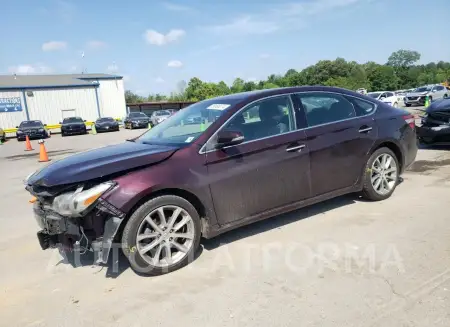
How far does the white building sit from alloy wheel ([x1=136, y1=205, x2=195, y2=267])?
131ft

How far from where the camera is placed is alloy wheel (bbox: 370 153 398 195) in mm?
4990

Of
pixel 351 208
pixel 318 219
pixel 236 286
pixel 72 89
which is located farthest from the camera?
pixel 72 89

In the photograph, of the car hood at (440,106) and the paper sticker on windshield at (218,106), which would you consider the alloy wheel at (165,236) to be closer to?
the paper sticker on windshield at (218,106)

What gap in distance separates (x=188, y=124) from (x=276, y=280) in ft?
7.06

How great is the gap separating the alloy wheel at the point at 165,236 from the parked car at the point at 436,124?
7.07 meters

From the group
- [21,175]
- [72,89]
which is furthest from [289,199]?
[72,89]

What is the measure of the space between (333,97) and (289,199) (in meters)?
1.57

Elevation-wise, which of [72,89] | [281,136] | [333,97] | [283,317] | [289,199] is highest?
[72,89]

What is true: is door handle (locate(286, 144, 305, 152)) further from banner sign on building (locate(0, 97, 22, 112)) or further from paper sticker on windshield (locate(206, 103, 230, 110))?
banner sign on building (locate(0, 97, 22, 112))

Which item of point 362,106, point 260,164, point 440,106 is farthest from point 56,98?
point 260,164

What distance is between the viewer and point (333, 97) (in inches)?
190

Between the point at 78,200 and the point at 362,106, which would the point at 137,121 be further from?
the point at 78,200

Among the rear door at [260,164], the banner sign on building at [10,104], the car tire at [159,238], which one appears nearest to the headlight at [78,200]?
the car tire at [159,238]

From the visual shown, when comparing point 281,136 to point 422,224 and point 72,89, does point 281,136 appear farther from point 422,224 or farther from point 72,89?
point 72,89
